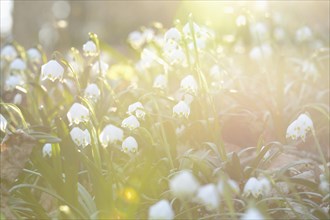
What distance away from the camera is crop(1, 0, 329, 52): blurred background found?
873cm

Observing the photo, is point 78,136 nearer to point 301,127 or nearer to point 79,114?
point 79,114

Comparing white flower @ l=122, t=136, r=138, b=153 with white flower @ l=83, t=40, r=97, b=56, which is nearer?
white flower @ l=122, t=136, r=138, b=153

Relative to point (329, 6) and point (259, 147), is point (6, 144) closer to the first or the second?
point (259, 147)

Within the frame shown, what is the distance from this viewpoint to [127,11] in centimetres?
1697

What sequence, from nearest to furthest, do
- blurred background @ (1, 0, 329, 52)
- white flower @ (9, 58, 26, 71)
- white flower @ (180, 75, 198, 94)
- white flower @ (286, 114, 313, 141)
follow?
white flower @ (286, 114, 313, 141), white flower @ (180, 75, 198, 94), white flower @ (9, 58, 26, 71), blurred background @ (1, 0, 329, 52)

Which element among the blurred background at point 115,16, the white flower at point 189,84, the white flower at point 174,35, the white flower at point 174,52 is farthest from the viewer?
the blurred background at point 115,16

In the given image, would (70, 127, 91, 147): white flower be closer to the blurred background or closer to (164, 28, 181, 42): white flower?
(164, 28, 181, 42): white flower

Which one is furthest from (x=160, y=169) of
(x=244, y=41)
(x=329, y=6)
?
(x=329, y=6)

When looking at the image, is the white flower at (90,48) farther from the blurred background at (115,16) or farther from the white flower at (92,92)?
the blurred background at (115,16)

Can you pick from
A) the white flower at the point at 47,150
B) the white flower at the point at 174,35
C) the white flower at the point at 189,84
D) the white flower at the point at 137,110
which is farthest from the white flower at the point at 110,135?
the white flower at the point at 174,35

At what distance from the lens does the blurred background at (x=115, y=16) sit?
873 cm

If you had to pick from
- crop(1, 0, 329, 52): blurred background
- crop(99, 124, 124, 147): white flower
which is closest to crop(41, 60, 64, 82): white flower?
crop(99, 124, 124, 147): white flower

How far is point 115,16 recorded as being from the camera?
675 inches

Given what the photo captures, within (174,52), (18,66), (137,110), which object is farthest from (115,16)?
(137,110)
